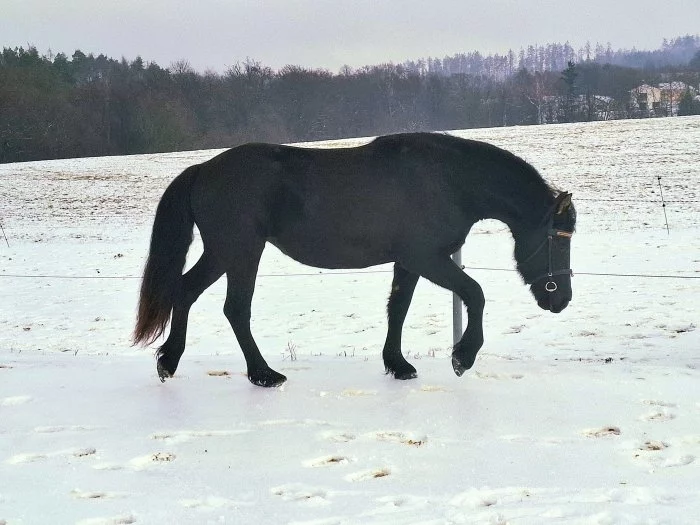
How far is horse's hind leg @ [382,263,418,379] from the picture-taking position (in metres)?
5.32

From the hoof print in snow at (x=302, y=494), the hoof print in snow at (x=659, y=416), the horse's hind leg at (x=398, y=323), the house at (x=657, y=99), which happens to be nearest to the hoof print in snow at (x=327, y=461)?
the hoof print in snow at (x=302, y=494)

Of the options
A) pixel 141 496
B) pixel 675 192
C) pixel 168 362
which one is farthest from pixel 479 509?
pixel 675 192

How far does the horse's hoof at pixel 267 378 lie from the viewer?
5109 mm

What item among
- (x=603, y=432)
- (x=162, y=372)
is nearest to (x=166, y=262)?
(x=162, y=372)

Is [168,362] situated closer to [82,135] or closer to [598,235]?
[598,235]

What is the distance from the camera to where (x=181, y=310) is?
534cm

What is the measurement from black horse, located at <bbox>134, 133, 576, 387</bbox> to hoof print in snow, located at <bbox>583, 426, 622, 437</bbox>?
1.02 meters

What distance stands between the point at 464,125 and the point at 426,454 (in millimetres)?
69352

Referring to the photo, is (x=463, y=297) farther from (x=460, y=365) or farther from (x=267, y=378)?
(x=267, y=378)

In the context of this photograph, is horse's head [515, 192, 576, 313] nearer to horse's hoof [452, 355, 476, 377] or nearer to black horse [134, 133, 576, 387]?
black horse [134, 133, 576, 387]

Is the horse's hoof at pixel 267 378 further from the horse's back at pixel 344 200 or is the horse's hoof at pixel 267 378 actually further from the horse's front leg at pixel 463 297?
the horse's front leg at pixel 463 297

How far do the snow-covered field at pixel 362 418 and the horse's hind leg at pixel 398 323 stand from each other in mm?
133

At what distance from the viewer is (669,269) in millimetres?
11344

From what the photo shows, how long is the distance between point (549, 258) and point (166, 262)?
2719 mm
